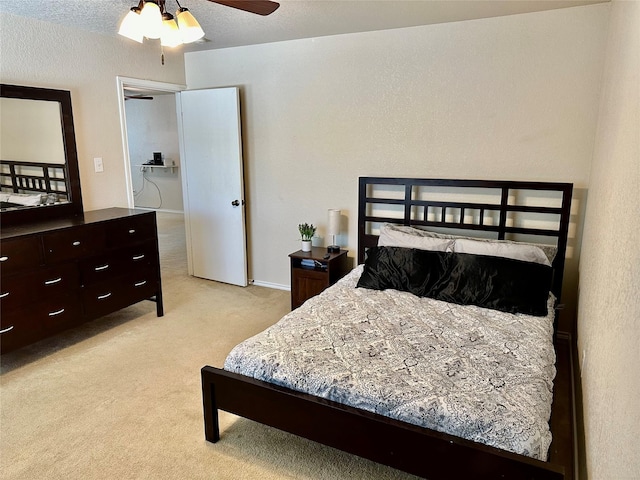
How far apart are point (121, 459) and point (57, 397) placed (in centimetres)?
80

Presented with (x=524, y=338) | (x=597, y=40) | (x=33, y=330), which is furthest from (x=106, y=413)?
(x=597, y=40)

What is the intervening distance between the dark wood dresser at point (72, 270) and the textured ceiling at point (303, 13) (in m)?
1.47

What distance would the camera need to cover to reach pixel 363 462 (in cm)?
204

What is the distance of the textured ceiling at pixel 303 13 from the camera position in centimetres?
280

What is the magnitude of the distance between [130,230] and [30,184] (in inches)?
30.3

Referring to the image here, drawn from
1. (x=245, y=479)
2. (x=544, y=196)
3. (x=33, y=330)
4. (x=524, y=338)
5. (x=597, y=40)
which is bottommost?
(x=245, y=479)

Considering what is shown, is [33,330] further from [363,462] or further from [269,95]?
[269,95]

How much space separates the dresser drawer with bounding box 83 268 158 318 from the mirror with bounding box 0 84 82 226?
0.70m

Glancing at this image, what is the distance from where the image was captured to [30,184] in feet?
10.5

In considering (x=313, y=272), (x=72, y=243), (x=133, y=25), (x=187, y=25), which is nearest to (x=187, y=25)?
(x=187, y=25)

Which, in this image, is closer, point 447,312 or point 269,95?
point 447,312

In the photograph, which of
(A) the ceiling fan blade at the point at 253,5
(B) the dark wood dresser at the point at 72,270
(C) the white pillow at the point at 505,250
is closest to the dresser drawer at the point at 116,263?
(B) the dark wood dresser at the point at 72,270

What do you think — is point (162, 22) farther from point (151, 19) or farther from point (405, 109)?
point (405, 109)

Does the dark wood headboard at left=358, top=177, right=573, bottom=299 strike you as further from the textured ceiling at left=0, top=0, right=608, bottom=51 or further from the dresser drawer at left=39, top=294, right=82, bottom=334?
the dresser drawer at left=39, top=294, right=82, bottom=334
